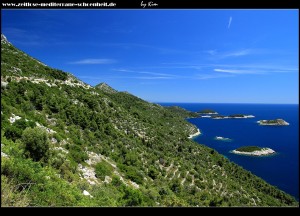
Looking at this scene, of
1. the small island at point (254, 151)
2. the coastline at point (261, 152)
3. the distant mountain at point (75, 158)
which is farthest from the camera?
the small island at point (254, 151)

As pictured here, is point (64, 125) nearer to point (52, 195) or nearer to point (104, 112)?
point (104, 112)

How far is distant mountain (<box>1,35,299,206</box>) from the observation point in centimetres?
802

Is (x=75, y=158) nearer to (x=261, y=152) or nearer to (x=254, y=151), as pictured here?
(x=254, y=151)

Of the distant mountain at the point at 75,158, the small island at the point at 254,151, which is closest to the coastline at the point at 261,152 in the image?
the small island at the point at 254,151

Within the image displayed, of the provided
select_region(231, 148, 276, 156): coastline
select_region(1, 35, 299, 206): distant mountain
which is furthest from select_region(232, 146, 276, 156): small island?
select_region(1, 35, 299, 206): distant mountain

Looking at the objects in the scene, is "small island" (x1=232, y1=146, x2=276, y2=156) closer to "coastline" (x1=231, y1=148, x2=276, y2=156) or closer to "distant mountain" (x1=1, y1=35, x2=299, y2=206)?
"coastline" (x1=231, y1=148, x2=276, y2=156)

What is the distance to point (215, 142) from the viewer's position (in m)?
128

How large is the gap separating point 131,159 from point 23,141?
578 inches

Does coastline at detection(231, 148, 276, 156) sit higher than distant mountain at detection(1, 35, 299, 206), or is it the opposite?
distant mountain at detection(1, 35, 299, 206)

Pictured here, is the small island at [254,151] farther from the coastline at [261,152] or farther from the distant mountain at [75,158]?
the distant mountain at [75,158]

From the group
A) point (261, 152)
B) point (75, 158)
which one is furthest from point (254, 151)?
point (75, 158)

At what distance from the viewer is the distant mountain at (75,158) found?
8023 millimetres

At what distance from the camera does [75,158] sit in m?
16.3

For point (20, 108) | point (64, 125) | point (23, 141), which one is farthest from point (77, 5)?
point (64, 125)
